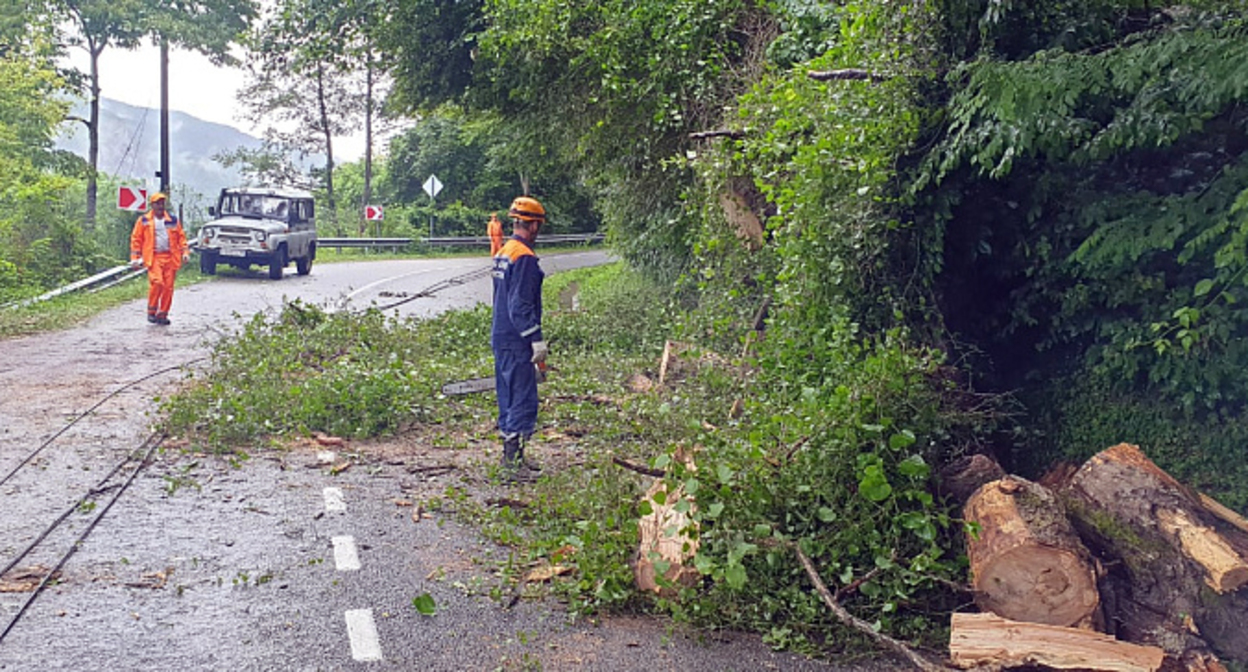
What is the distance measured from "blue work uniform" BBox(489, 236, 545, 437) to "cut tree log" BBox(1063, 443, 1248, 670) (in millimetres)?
3758

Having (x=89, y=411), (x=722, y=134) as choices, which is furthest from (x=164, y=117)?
(x=722, y=134)

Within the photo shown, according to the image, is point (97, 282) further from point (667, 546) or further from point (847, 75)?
point (667, 546)

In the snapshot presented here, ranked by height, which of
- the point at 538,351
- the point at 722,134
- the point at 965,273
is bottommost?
the point at 538,351

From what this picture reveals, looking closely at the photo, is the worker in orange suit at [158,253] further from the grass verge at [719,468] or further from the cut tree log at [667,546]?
the cut tree log at [667,546]

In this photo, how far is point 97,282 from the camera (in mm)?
19109

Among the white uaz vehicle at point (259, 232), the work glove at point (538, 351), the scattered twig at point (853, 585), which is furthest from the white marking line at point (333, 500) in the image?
the white uaz vehicle at point (259, 232)

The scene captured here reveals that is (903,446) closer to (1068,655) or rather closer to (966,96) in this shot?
(1068,655)

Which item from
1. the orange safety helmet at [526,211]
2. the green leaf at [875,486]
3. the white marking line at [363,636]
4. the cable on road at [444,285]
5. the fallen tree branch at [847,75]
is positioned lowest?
the white marking line at [363,636]

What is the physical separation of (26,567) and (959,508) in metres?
4.78

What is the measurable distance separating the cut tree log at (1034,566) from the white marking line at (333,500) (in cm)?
385

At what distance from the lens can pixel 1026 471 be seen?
676 cm

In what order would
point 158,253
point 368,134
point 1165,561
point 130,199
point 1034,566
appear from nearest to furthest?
1. point 1034,566
2. point 1165,561
3. point 158,253
4. point 130,199
5. point 368,134

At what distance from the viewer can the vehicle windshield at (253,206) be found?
2403 cm

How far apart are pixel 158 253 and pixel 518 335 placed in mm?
8862
